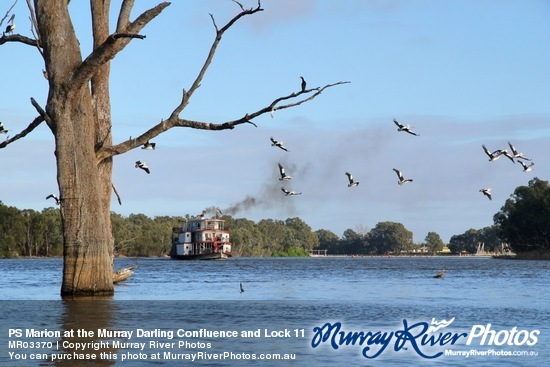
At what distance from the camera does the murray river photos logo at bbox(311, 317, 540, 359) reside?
17.5 m

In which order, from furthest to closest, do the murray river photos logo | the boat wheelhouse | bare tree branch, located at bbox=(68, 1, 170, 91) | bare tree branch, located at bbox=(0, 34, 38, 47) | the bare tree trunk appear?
the boat wheelhouse, bare tree branch, located at bbox=(0, 34, 38, 47), the bare tree trunk, bare tree branch, located at bbox=(68, 1, 170, 91), the murray river photos logo

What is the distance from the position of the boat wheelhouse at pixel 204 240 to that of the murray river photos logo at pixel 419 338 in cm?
10013

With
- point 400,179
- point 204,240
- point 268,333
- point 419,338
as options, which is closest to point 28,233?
point 204,240

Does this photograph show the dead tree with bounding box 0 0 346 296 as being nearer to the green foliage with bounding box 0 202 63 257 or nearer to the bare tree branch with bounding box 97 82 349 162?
the bare tree branch with bounding box 97 82 349 162

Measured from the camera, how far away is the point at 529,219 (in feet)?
482

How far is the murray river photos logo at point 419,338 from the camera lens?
687 inches

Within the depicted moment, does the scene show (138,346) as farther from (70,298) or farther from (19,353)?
(70,298)

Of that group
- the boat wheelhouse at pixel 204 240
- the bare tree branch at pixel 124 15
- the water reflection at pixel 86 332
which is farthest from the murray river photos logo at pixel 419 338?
the boat wheelhouse at pixel 204 240

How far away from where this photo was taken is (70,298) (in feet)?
81.9

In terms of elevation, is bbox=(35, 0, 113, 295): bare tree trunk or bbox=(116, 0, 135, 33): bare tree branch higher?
bbox=(116, 0, 135, 33): bare tree branch

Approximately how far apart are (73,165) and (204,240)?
320ft

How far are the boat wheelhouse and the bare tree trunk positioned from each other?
3750 inches

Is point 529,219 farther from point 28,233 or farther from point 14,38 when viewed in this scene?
point 14,38

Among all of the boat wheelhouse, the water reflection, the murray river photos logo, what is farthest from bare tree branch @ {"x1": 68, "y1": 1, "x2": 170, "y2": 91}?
the boat wheelhouse
